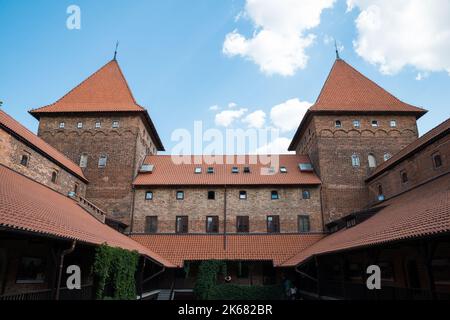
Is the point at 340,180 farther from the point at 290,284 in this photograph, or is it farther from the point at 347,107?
the point at 290,284

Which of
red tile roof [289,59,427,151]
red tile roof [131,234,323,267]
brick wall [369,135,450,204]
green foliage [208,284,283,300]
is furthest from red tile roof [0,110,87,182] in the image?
brick wall [369,135,450,204]

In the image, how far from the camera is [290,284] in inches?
757

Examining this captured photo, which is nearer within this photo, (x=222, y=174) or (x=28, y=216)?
(x=28, y=216)

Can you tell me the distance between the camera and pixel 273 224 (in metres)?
22.2

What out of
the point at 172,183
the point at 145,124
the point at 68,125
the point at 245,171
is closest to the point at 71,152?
the point at 68,125

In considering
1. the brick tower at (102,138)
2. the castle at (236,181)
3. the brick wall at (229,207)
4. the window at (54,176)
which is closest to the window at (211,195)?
the castle at (236,181)

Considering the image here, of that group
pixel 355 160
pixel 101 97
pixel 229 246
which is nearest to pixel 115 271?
pixel 229 246

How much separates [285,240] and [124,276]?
36.8 feet

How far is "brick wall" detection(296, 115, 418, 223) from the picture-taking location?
22.4 meters

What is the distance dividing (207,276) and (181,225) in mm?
4419

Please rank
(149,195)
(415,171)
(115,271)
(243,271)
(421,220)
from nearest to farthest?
(421,220) < (115,271) < (415,171) < (243,271) < (149,195)

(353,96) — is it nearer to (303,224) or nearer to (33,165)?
(303,224)

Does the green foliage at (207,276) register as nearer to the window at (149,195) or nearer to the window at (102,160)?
the window at (149,195)

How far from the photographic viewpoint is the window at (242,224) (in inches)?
870
